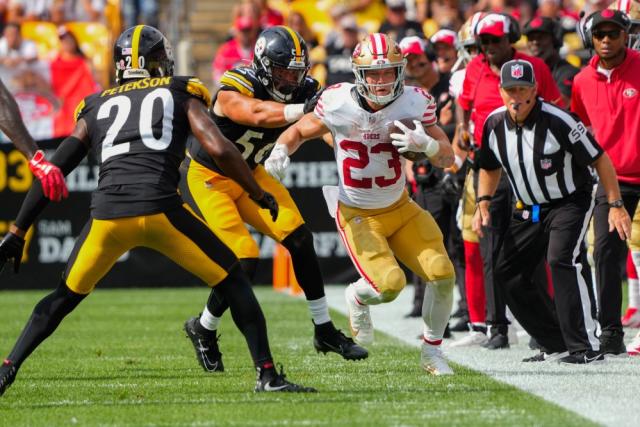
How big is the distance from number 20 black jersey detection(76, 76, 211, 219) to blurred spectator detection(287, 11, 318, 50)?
10.00 metres

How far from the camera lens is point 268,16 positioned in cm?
1642

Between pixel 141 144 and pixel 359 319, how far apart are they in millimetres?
1860

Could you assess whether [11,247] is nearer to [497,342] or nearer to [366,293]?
[366,293]

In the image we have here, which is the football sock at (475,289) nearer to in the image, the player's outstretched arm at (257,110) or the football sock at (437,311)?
the football sock at (437,311)

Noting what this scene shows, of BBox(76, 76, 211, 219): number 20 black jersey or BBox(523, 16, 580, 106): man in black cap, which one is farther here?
BBox(523, 16, 580, 106): man in black cap

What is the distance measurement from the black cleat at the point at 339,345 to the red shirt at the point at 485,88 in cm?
187

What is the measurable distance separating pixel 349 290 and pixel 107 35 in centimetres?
1111

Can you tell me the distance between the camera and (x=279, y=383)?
566cm

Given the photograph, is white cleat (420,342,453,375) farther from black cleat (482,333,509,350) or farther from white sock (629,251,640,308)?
white sock (629,251,640,308)

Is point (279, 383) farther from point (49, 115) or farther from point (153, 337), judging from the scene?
point (49, 115)

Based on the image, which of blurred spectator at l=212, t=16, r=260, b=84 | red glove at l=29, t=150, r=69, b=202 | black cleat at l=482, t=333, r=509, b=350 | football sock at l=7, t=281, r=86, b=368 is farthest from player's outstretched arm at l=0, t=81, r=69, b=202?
blurred spectator at l=212, t=16, r=260, b=84

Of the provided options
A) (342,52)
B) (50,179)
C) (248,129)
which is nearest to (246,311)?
(50,179)

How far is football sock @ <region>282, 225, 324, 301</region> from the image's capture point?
6840mm

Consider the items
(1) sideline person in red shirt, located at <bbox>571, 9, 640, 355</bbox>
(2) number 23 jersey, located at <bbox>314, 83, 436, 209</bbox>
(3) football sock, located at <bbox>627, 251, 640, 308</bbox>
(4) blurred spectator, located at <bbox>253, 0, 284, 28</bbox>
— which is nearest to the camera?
(2) number 23 jersey, located at <bbox>314, 83, 436, 209</bbox>
